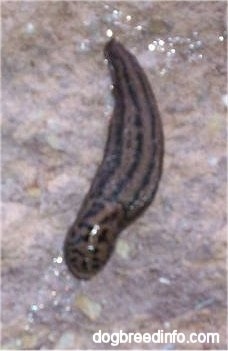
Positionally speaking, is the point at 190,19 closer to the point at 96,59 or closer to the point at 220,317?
the point at 96,59

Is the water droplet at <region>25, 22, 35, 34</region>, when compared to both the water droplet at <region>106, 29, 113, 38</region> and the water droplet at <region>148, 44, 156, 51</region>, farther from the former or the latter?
the water droplet at <region>148, 44, 156, 51</region>

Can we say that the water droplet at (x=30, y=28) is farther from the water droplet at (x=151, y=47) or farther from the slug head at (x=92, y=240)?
the slug head at (x=92, y=240)

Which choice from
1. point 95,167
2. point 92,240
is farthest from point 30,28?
point 92,240

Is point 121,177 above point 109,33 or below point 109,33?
below

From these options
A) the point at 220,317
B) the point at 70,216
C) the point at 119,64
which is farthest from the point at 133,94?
the point at 220,317

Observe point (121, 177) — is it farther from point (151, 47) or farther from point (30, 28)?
point (30, 28)

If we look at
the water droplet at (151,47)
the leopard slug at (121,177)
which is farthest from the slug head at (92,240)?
the water droplet at (151,47)
